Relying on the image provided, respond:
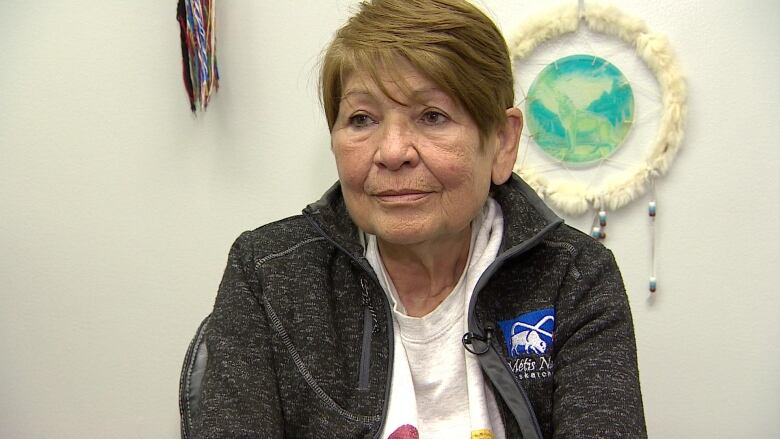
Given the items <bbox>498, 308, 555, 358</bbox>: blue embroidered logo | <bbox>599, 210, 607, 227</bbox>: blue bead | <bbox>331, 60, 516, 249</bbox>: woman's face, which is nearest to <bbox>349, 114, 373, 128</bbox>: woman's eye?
<bbox>331, 60, 516, 249</bbox>: woman's face

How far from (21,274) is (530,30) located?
1424mm

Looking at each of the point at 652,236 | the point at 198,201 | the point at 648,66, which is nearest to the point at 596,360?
the point at 652,236

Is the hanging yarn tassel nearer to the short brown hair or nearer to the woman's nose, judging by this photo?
the short brown hair

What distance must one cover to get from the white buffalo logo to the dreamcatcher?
21.5 inches

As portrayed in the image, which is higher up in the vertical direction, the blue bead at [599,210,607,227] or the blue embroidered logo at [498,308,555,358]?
the blue bead at [599,210,607,227]

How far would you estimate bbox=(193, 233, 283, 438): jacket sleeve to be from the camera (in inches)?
41.4

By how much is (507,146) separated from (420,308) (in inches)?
12.8

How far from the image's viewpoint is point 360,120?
1152mm

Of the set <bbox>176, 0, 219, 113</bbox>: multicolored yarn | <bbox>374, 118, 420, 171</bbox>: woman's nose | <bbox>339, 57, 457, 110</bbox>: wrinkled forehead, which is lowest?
<bbox>374, 118, 420, 171</bbox>: woman's nose

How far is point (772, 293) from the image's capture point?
1.64 m

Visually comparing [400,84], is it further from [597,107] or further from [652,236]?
[652,236]

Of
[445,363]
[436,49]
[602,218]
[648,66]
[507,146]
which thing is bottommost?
[445,363]

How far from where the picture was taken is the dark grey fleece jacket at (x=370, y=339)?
1.09m

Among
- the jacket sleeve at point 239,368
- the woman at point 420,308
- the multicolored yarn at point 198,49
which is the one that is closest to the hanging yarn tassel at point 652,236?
the woman at point 420,308
